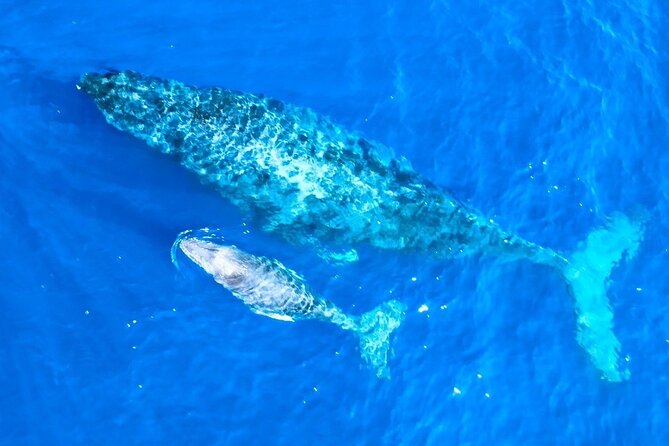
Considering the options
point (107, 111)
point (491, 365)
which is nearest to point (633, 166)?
point (491, 365)

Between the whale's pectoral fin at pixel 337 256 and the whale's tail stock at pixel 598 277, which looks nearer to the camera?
the whale's tail stock at pixel 598 277

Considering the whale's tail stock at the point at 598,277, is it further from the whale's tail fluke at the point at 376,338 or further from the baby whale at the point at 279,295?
the baby whale at the point at 279,295

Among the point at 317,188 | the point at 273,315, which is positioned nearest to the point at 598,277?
the point at 317,188

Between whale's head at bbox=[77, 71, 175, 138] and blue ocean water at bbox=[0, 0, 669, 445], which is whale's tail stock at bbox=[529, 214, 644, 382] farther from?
whale's head at bbox=[77, 71, 175, 138]

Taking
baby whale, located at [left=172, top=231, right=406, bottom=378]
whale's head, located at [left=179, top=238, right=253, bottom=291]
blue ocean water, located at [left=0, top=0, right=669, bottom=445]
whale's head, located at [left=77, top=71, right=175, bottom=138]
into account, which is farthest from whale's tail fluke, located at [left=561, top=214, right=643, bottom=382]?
whale's head, located at [left=77, top=71, right=175, bottom=138]

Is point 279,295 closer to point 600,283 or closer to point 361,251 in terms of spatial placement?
point 361,251

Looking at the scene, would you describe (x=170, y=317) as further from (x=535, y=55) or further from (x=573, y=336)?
(x=535, y=55)

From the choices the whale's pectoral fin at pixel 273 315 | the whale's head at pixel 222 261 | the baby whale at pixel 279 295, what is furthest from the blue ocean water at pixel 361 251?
the whale's head at pixel 222 261
